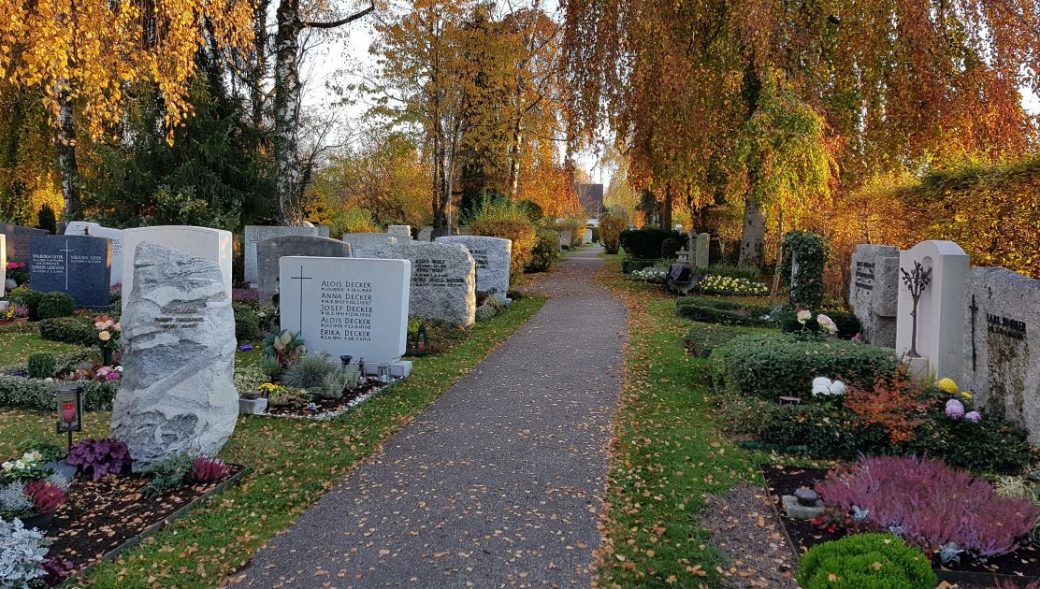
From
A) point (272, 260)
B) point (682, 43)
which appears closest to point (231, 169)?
point (272, 260)

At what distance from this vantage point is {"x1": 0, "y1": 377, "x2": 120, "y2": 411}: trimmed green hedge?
7.89m

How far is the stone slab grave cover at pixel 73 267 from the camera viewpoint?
14922 mm

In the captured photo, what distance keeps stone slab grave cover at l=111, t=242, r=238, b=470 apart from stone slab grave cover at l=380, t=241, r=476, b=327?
8.25 meters

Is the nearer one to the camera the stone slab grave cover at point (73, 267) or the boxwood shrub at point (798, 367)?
the boxwood shrub at point (798, 367)

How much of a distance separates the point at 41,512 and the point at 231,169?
64.9 ft

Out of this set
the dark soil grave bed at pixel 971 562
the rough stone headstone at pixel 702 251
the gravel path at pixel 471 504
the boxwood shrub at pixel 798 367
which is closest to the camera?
the dark soil grave bed at pixel 971 562

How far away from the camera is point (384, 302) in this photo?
9.70 metres

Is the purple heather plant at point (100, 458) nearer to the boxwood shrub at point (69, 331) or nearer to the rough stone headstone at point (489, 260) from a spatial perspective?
the boxwood shrub at point (69, 331)

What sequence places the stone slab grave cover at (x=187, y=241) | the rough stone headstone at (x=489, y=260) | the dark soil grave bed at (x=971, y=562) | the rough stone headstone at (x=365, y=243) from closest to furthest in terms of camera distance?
the dark soil grave bed at (x=971, y=562)
the stone slab grave cover at (x=187, y=241)
the rough stone headstone at (x=365, y=243)
the rough stone headstone at (x=489, y=260)

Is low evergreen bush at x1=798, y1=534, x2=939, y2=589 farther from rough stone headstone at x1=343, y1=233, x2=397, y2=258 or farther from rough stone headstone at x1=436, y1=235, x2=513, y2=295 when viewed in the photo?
rough stone headstone at x1=436, y1=235, x2=513, y2=295

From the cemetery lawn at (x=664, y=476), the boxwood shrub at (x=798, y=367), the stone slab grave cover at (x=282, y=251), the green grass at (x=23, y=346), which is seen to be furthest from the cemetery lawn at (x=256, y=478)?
the stone slab grave cover at (x=282, y=251)

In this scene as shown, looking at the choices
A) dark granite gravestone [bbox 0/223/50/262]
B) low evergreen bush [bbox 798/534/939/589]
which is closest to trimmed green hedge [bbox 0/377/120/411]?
low evergreen bush [bbox 798/534/939/589]

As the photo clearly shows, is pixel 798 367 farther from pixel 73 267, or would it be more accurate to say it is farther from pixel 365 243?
pixel 73 267

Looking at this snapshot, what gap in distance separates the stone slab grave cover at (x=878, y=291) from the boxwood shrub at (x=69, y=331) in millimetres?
12122
